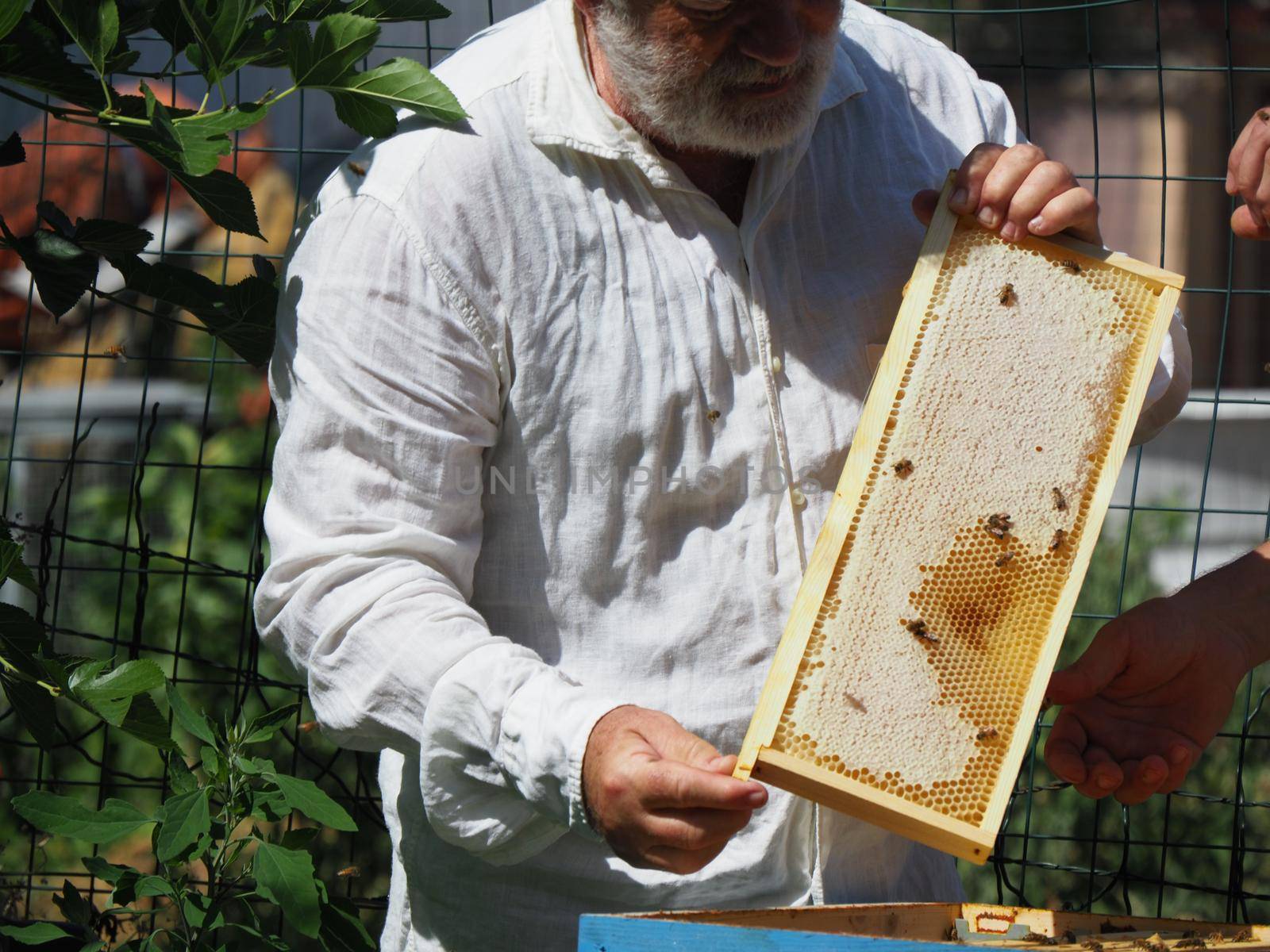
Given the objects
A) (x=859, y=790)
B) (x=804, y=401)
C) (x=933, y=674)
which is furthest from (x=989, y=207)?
(x=859, y=790)

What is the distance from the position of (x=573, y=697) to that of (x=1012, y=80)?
4.99 meters

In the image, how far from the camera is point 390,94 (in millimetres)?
1761

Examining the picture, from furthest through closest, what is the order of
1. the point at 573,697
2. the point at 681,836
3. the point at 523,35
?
the point at 523,35, the point at 573,697, the point at 681,836

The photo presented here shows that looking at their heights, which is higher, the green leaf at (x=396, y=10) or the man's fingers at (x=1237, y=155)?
the green leaf at (x=396, y=10)

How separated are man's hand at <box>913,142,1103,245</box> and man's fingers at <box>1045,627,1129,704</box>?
20.6 inches

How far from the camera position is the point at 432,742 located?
1.55 m

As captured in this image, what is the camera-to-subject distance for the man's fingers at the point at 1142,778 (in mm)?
1721

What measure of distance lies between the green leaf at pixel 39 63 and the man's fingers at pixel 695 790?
3.53 feet

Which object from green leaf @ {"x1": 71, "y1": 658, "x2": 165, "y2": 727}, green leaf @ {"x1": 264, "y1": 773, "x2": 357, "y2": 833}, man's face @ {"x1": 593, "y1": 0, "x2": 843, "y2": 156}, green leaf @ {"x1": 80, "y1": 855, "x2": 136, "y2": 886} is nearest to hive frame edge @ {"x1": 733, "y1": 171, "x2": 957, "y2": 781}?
man's face @ {"x1": 593, "y1": 0, "x2": 843, "y2": 156}

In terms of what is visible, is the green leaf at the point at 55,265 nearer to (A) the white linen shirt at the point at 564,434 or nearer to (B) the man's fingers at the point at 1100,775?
(A) the white linen shirt at the point at 564,434

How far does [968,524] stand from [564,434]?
525 millimetres

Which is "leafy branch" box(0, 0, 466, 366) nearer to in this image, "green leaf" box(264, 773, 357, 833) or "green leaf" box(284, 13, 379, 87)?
"green leaf" box(284, 13, 379, 87)

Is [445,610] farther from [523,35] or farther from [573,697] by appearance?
[523,35]

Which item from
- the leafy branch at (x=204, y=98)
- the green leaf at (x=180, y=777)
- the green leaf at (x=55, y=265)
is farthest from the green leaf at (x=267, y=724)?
the green leaf at (x=55, y=265)
